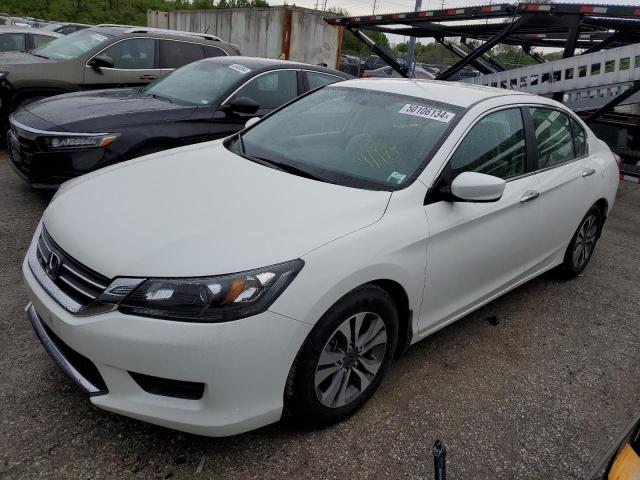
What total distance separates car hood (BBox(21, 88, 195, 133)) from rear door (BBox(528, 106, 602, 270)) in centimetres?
307

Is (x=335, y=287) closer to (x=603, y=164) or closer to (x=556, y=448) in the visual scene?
(x=556, y=448)

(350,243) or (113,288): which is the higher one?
(350,243)

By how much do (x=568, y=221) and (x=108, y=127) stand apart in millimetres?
3707

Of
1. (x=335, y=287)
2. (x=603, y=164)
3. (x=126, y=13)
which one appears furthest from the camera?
(x=126, y=13)

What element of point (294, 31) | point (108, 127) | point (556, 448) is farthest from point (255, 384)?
point (294, 31)

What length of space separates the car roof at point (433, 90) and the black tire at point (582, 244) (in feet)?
4.50

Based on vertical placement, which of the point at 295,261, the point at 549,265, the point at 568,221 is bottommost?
the point at 549,265

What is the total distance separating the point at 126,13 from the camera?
47.2 meters

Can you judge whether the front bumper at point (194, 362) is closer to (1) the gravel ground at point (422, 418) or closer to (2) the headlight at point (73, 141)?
(1) the gravel ground at point (422, 418)

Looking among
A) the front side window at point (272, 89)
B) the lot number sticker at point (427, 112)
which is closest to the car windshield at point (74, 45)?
the front side window at point (272, 89)

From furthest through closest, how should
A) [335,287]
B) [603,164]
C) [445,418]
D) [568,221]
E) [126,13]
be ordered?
1. [126,13]
2. [603,164]
3. [568,221]
4. [445,418]
5. [335,287]

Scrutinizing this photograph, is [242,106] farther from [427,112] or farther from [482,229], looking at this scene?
[482,229]

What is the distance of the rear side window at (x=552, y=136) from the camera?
3.58 metres

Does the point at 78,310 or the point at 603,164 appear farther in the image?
the point at 603,164
